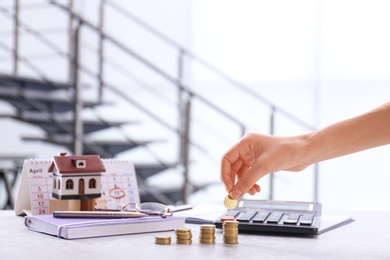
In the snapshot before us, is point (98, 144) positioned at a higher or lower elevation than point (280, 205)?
higher

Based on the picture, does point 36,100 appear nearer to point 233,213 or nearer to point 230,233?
point 233,213

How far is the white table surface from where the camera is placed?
899mm

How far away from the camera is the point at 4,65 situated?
4617mm

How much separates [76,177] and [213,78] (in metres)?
3.93

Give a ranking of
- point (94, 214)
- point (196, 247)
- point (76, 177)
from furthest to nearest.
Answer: point (76, 177) → point (94, 214) → point (196, 247)

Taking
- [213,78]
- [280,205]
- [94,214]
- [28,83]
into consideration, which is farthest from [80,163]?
[213,78]

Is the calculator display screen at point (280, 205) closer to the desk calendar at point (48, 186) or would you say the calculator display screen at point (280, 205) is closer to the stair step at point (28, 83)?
the desk calendar at point (48, 186)

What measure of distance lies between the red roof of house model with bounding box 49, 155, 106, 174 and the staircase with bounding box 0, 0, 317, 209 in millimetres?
1708

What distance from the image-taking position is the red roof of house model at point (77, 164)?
1232mm

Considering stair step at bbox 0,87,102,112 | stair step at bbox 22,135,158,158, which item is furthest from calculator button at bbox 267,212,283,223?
stair step at bbox 0,87,102,112

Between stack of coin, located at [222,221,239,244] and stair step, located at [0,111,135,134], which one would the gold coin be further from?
stair step, located at [0,111,135,134]

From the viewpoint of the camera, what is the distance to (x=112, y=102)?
3.95 metres

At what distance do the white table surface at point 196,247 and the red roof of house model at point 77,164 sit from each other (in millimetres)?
145

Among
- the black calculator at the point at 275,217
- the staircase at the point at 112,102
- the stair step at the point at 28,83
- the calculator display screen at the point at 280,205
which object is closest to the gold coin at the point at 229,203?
the black calculator at the point at 275,217
